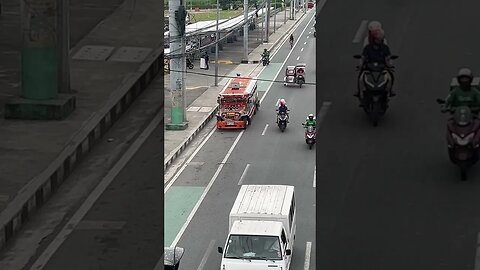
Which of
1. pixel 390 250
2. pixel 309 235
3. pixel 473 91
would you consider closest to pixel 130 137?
pixel 390 250

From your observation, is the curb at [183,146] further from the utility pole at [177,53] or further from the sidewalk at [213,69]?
the sidewalk at [213,69]

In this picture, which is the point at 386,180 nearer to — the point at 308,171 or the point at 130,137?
the point at 130,137

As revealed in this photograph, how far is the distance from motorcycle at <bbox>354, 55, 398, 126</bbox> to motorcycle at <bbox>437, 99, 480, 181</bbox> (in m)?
0.12

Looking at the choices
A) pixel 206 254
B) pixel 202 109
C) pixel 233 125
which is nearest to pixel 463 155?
pixel 206 254

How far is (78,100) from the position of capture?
1.26 meters

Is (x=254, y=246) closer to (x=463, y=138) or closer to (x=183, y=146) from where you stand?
(x=183, y=146)

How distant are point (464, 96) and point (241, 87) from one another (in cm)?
A: 421

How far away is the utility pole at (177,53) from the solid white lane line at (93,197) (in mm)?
3044

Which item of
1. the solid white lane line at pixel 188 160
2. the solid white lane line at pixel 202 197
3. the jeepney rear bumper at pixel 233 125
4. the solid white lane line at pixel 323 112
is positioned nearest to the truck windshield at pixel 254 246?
the solid white lane line at pixel 202 197

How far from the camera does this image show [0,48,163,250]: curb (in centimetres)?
105

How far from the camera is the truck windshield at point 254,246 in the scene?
8.68ft

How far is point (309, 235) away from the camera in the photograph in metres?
2.78

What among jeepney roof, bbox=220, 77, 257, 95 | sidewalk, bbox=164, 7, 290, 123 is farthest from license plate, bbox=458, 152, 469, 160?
jeepney roof, bbox=220, 77, 257, 95

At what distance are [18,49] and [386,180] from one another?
2.06 feet
